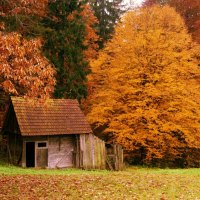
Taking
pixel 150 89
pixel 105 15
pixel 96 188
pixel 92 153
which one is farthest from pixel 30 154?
pixel 105 15

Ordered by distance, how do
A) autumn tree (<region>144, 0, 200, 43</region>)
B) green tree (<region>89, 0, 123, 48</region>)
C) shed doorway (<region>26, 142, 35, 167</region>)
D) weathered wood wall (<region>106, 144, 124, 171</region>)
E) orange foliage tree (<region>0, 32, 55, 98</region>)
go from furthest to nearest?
green tree (<region>89, 0, 123, 48</region>) < autumn tree (<region>144, 0, 200, 43</region>) < shed doorway (<region>26, 142, 35, 167</region>) < weathered wood wall (<region>106, 144, 124, 171</region>) < orange foliage tree (<region>0, 32, 55, 98</region>)

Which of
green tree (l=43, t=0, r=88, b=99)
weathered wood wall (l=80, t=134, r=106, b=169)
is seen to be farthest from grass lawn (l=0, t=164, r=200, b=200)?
green tree (l=43, t=0, r=88, b=99)

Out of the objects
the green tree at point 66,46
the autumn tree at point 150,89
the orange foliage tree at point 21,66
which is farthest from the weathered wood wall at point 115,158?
the orange foliage tree at point 21,66

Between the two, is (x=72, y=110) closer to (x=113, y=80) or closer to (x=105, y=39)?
(x=113, y=80)

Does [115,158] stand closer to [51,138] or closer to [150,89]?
[51,138]

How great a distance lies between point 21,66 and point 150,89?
14.2 m

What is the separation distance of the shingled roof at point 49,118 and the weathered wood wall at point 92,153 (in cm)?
85

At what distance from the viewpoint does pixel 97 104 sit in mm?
28531

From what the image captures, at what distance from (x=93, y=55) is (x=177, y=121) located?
15283 mm

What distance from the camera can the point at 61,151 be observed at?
25.4 metres

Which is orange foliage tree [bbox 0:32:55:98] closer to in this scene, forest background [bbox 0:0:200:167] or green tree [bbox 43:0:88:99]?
forest background [bbox 0:0:200:167]

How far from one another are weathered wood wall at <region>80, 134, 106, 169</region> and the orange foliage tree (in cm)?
1149

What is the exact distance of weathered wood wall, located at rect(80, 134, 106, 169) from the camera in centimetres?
2468

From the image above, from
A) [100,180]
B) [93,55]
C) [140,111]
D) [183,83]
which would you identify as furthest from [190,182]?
[93,55]
